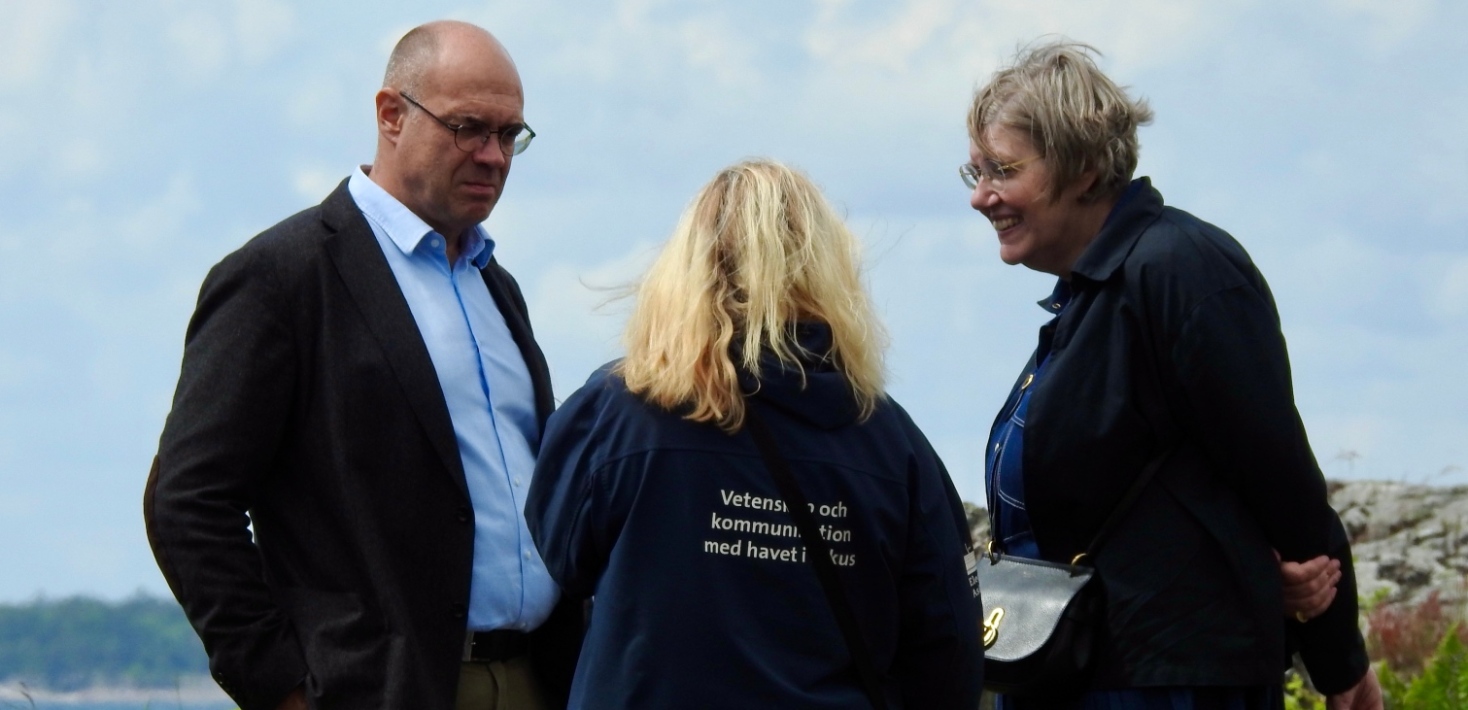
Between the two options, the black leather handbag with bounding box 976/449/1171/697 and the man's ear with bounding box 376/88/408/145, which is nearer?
the black leather handbag with bounding box 976/449/1171/697

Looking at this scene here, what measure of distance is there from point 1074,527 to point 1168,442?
0.28 metres

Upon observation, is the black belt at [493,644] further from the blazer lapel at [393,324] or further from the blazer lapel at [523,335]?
the blazer lapel at [523,335]

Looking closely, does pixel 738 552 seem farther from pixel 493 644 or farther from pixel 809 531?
pixel 493 644

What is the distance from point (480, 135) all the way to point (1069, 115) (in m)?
1.40

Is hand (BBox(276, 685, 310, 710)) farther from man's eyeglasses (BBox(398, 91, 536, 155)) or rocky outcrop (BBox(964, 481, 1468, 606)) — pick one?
rocky outcrop (BBox(964, 481, 1468, 606))

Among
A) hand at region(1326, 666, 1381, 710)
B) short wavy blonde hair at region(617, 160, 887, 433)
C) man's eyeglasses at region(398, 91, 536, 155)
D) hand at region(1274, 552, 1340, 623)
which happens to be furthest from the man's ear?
hand at region(1326, 666, 1381, 710)

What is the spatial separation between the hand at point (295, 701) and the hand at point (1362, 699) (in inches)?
90.9

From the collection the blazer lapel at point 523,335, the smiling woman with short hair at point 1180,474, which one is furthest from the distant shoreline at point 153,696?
the smiling woman with short hair at point 1180,474

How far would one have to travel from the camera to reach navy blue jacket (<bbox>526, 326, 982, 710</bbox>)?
3.14 m

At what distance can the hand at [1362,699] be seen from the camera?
3.97 m

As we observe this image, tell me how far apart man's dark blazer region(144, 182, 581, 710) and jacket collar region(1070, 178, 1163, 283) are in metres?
1.46

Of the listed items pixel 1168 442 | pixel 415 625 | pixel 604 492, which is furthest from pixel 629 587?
pixel 1168 442

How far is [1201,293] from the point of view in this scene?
144 inches

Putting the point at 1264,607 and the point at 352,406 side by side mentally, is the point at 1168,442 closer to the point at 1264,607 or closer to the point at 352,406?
the point at 1264,607
